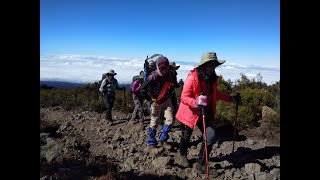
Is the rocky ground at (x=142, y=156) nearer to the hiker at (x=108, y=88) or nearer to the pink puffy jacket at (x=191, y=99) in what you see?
the pink puffy jacket at (x=191, y=99)

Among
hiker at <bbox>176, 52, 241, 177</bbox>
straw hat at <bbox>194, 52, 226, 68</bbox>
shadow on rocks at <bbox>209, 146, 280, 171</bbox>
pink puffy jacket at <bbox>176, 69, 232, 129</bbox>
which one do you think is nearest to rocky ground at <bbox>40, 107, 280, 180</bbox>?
shadow on rocks at <bbox>209, 146, 280, 171</bbox>

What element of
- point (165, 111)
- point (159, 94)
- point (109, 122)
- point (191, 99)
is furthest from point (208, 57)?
point (109, 122)

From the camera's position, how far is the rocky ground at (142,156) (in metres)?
5.84

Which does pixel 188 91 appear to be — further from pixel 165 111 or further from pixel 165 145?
pixel 165 145

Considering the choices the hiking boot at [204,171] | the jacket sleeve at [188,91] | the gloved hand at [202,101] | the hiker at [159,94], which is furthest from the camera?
the hiker at [159,94]

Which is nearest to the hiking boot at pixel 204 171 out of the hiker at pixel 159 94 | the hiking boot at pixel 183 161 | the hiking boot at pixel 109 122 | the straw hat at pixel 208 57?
the hiking boot at pixel 183 161

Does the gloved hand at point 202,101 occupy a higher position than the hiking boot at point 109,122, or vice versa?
the gloved hand at point 202,101
